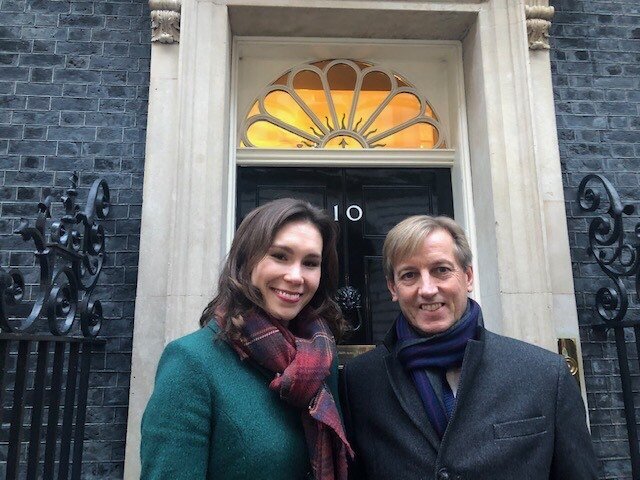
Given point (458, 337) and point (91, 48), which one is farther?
point (91, 48)

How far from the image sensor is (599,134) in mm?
4344

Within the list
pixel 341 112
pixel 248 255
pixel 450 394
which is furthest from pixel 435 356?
pixel 341 112

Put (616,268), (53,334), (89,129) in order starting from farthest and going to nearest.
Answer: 1. (89,129)
2. (616,268)
3. (53,334)

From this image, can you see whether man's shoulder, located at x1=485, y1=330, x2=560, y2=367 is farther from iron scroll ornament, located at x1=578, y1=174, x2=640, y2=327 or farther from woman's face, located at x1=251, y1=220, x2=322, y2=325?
iron scroll ornament, located at x1=578, y1=174, x2=640, y2=327

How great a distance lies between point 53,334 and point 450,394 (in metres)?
2.22

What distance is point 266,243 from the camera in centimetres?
177

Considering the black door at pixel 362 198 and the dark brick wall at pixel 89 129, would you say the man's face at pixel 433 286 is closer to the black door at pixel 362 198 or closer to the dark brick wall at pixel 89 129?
the black door at pixel 362 198

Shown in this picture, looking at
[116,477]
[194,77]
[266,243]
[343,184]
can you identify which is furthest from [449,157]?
[116,477]

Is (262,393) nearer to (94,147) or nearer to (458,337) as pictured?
(458,337)

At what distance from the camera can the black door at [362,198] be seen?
13.8 feet

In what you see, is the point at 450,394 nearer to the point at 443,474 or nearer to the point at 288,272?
the point at 443,474

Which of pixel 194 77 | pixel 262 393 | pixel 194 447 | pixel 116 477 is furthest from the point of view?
pixel 194 77

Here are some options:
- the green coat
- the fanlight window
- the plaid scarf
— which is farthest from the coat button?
the fanlight window

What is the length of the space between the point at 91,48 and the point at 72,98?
1.46ft
